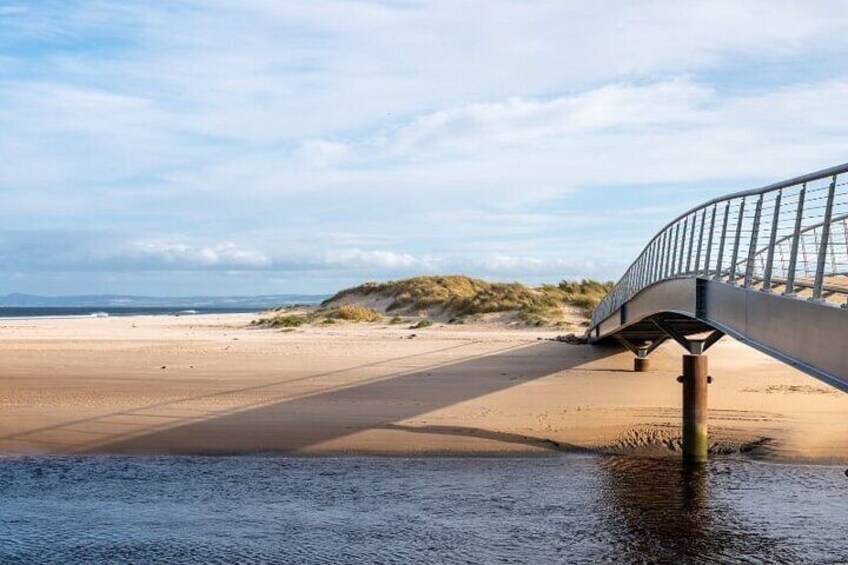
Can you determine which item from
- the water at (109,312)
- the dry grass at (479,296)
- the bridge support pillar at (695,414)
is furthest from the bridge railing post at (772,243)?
the water at (109,312)

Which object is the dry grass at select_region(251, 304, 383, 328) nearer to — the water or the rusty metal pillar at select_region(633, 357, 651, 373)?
the rusty metal pillar at select_region(633, 357, 651, 373)

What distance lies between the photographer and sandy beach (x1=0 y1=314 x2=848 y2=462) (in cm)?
1497

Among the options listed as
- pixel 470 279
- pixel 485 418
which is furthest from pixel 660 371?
pixel 470 279

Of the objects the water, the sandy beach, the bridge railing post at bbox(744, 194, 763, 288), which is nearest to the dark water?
the sandy beach

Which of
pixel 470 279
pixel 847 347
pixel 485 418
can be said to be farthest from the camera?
pixel 470 279

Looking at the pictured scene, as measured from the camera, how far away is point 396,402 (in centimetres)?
1788

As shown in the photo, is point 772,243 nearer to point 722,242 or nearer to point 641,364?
point 722,242

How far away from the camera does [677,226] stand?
18.1 m

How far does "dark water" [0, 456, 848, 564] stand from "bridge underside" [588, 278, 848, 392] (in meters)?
1.96

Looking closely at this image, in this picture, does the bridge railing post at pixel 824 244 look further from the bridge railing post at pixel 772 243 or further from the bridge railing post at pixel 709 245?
the bridge railing post at pixel 709 245

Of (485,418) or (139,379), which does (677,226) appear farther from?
(139,379)

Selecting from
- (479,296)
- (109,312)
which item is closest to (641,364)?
(479,296)

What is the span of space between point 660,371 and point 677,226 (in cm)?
589

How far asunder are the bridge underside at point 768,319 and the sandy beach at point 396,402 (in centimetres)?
190
